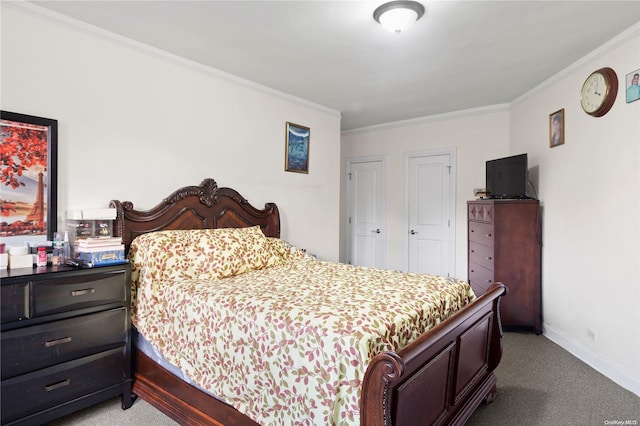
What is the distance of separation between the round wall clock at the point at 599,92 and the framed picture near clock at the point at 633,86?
125mm

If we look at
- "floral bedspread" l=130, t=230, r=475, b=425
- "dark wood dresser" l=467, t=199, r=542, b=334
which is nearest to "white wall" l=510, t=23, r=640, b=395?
"dark wood dresser" l=467, t=199, r=542, b=334

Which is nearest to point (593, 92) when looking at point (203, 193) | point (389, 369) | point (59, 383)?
point (389, 369)

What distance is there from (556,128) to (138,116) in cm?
380

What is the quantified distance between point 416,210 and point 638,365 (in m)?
3.16

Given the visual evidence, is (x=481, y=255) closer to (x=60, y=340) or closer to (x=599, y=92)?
(x=599, y=92)

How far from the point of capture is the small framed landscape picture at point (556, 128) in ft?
11.3

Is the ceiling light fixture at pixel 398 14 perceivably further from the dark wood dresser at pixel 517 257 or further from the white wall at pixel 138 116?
the dark wood dresser at pixel 517 257

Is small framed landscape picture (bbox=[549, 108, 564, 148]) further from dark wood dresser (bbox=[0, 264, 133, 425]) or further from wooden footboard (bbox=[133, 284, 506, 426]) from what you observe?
dark wood dresser (bbox=[0, 264, 133, 425])

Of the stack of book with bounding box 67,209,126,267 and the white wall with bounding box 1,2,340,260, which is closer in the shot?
the stack of book with bounding box 67,209,126,267

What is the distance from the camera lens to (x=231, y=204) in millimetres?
3496

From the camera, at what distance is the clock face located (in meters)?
2.86

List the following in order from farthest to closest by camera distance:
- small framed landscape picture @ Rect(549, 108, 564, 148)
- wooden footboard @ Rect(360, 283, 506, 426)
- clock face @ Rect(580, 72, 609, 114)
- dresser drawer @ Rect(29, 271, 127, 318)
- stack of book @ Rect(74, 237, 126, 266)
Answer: small framed landscape picture @ Rect(549, 108, 564, 148) < clock face @ Rect(580, 72, 609, 114) < stack of book @ Rect(74, 237, 126, 266) < dresser drawer @ Rect(29, 271, 127, 318) < wooden footboard @ Rect(360, 283, 506, 426)

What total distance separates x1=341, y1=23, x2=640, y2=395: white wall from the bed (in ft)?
3.51

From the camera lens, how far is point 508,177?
3.91 meters
